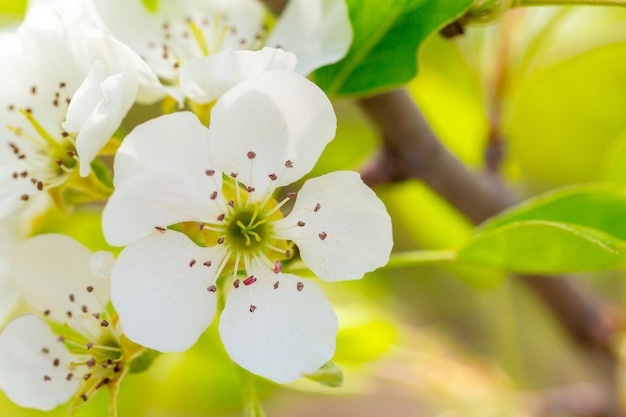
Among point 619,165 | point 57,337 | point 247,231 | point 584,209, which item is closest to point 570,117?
point 619,165

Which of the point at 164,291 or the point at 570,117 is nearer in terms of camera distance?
the point at 164,291

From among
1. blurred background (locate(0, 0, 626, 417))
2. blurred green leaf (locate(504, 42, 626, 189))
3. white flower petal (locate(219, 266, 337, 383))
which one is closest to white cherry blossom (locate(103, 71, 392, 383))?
white flower petal (locate(219, 266, 337, 383))

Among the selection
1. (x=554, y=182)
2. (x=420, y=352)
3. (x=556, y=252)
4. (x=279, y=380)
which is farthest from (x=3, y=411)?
(x=554, y=182)

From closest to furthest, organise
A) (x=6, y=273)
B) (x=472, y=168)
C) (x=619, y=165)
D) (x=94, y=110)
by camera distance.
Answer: (x=94, y=110) → (x=6, y=273) → (x=619, y=165) → (x=472, y=168)

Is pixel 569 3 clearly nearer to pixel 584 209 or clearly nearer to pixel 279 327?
pixel 584 209

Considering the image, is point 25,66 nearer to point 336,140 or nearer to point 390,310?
point 336,140

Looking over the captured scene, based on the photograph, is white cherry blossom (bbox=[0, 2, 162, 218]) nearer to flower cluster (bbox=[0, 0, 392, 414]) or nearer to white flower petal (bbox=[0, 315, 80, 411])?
flower cluster (bbox=[0, 0, 392, 414])
